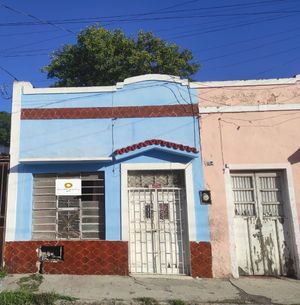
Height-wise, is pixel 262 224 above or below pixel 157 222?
below

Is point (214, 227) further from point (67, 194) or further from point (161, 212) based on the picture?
point (67, 194)

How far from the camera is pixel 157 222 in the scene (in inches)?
375

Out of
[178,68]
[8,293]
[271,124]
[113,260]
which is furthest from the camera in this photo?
[178,68]

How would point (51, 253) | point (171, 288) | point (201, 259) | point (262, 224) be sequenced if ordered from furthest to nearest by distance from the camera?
point (262, 224) < point (51, 253) < point (201, 259) < point (171, 288)

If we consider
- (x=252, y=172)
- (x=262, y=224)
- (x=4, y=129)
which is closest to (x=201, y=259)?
(x=262, y=224)

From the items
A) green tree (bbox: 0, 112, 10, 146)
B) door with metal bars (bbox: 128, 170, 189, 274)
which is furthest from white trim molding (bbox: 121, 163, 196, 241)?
green tree (bbox: 0, 112, 10, 146)

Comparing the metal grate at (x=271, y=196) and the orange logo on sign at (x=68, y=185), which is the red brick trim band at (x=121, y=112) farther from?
the metal grate at (x=271, y=196)

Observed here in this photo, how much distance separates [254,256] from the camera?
31.0 feet

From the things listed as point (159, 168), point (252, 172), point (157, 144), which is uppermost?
point (157, 144)

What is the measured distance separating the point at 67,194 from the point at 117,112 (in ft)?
7.75

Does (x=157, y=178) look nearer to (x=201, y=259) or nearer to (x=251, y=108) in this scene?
(x=201, y=259)

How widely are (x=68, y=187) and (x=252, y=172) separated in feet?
14.8

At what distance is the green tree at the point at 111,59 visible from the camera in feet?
61.2

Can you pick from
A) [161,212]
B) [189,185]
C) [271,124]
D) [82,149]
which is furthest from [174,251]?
[271,124]
